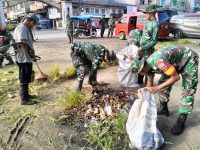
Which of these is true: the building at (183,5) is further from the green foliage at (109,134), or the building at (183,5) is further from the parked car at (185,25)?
the green foliage at (109,134)

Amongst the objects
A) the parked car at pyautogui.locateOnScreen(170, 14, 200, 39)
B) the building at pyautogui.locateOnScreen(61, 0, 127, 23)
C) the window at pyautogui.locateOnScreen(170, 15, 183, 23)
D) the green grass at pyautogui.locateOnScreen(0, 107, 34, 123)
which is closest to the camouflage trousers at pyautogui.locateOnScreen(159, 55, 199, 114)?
the green grass at pyautogui.locateOnScreen(0, 107, 34, 123)

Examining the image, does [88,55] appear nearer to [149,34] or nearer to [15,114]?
[149,34]

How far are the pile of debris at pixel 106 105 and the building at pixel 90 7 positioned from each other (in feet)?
114

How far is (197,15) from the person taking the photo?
47.0 ft

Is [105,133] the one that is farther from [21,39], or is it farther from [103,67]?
[103,67]

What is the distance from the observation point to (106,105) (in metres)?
4.01

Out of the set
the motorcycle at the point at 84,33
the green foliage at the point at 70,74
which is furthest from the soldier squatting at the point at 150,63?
the motorcycle at the point at 84,33

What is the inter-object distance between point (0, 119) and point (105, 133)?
6.15ft

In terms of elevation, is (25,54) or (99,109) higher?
(25,54)

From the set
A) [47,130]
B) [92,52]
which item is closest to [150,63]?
[92,52]

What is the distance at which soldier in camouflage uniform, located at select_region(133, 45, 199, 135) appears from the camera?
291cm

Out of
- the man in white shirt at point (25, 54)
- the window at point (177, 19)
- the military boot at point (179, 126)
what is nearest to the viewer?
the military boot at point (179, 126)

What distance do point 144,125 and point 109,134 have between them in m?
0.64

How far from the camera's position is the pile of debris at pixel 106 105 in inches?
150
